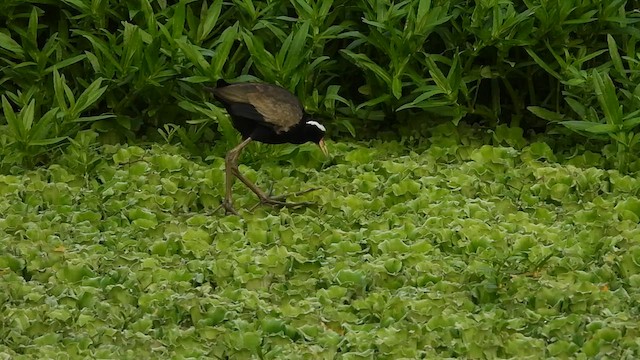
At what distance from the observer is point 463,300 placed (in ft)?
16.8

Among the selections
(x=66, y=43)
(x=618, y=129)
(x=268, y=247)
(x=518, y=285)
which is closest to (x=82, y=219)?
(x=268, y=247)

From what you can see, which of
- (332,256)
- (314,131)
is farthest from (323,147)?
(332,256)

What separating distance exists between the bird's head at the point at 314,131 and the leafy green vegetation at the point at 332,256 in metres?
0.24

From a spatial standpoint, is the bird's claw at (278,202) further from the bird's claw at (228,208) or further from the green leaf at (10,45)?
the green leaf at (10,45)

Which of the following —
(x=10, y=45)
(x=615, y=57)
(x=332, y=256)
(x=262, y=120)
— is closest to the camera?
(x=332, y=256)

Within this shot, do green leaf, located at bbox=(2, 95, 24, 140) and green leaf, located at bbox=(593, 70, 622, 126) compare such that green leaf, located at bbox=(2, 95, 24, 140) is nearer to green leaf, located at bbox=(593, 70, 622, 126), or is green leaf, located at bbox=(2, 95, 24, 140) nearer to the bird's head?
the bird's head

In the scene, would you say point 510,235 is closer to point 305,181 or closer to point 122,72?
point 305,181

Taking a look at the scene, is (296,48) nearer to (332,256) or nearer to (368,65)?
(368,65)

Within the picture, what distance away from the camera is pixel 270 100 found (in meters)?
6.55

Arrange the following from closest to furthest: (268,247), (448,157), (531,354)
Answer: (531,354)
(268,247)
(448,157)

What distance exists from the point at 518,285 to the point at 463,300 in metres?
0.27

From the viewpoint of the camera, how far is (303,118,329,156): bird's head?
6594mm

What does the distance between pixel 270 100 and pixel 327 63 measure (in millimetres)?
987

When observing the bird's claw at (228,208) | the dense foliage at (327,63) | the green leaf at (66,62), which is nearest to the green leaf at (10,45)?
the dense foliage at (327,63)
